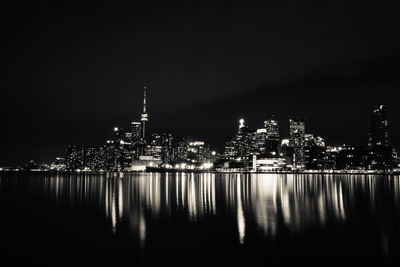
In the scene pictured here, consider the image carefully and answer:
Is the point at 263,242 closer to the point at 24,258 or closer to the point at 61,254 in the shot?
the point at 61,254

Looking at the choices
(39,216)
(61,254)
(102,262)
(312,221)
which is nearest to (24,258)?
(61,254)

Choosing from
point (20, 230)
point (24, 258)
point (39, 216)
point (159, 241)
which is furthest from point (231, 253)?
point (39, 216)

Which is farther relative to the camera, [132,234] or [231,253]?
[132,234]

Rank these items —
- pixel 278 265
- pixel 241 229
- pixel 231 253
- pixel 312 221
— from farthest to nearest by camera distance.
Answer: pixel 312 221, pixel 241 229, pixel 231 253, pixel 278 265

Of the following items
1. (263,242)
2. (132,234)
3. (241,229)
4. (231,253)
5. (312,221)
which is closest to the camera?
(231,253)

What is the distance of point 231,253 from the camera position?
13805 millimetres

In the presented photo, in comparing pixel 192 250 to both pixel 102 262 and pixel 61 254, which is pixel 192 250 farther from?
pixel 61 254

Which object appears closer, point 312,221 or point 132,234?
point 132,234

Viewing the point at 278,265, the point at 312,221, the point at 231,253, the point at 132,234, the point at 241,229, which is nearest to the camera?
the point at 278,265

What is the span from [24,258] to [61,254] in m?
1.25

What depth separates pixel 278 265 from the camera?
1252 centimetres

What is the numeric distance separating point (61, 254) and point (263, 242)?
7.96 meters

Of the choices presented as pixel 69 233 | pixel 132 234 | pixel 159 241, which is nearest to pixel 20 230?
pixel 69 233

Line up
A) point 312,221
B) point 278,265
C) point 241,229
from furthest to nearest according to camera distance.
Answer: point 312,221 → point 241,229 → point 278,265
